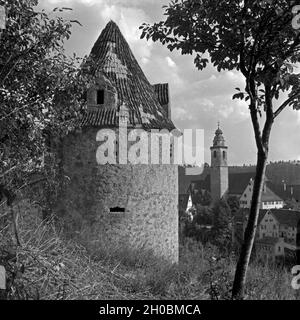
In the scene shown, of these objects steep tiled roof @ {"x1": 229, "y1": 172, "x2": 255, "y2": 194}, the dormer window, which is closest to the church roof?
the dormer window

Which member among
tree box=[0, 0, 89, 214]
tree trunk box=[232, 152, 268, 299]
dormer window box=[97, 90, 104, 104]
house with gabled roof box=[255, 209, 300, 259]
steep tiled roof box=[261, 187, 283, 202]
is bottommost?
house with gabled roof box=[255, 209, 300, 259]

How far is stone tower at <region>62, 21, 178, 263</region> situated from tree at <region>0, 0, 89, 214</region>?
4865mm

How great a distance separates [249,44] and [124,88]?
21.9 ft


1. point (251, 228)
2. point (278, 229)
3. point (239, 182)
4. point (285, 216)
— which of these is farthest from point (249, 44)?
point (239, 182)

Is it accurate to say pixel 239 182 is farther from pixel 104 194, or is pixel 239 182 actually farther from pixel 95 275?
pixel 95 275

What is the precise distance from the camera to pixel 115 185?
420 inches

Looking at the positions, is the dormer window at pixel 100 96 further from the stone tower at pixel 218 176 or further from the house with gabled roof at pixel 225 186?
the stone tower at pixel 218 176

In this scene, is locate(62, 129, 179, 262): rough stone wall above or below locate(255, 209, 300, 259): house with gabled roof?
above

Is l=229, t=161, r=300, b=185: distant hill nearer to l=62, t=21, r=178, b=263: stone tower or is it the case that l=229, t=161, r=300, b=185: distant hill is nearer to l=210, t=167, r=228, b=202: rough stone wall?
l=210, t=167, r=228, b=202: rough stone wall

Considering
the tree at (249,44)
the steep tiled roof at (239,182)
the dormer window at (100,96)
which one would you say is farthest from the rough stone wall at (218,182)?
the tree at (249,44)

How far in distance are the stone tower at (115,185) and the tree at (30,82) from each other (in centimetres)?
487

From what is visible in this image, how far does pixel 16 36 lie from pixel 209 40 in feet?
7.89

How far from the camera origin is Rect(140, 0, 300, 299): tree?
15.7 feet

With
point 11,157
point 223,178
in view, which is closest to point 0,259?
point 11,157
